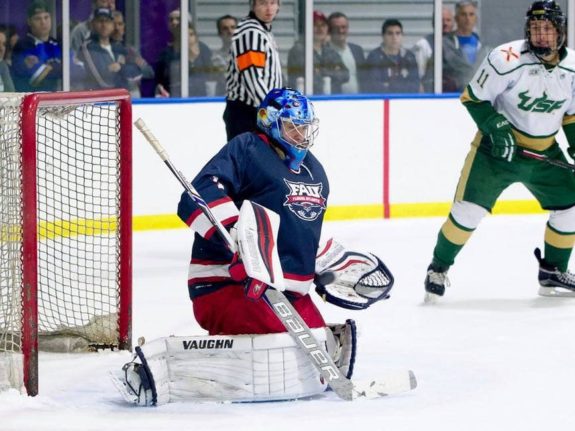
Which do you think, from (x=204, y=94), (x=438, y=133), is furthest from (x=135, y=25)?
(x=438, y=133)

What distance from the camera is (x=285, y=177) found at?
154 inches

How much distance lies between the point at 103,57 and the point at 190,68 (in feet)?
1.64

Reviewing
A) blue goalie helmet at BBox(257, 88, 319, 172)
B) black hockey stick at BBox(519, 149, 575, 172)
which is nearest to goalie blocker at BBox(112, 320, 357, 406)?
blue goalie helmet at BBox(257, 88, 319, 172)

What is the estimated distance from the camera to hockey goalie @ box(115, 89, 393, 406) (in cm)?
373

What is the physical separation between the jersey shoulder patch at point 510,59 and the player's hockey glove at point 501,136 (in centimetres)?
17

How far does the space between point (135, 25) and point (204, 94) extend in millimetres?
513

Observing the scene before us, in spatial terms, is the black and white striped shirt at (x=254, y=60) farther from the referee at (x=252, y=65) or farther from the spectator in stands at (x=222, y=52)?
the spectator in stands at (x=222, y=52)

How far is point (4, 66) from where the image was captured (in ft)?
23.5

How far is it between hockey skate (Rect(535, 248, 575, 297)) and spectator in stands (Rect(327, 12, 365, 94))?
108 inches

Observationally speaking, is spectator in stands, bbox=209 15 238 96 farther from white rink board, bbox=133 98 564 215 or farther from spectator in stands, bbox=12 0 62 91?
spectator in stands, bbox=12 0 62 91

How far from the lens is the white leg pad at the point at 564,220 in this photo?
5.57m

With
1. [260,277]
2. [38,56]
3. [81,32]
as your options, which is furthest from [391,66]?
[260,277]

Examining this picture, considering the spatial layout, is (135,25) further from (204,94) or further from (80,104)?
(80,104)

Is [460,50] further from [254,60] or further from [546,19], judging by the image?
[546,19]
